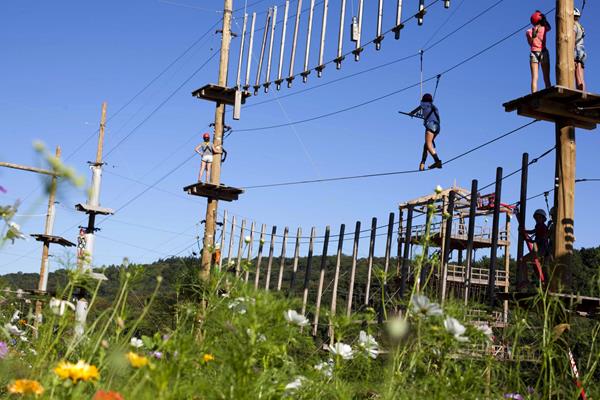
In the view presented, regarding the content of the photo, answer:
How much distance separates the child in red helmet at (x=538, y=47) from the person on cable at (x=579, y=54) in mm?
276

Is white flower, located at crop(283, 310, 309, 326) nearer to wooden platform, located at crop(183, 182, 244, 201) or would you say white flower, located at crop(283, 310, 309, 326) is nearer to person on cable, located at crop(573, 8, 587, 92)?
person on cable, located at crop(573, 8, 587, 92)

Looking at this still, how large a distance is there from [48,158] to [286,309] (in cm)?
128

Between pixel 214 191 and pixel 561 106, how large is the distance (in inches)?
312

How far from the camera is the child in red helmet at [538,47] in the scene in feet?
24.2

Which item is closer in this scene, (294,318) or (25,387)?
(25,387)

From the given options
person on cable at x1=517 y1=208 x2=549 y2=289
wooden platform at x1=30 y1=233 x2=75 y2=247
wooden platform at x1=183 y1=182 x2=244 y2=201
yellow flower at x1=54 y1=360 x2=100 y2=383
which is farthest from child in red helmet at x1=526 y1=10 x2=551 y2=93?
wooden platform at x1=30 y1=233 x2=75 y2=247

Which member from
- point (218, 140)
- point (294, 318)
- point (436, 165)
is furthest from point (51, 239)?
point (294, 318)

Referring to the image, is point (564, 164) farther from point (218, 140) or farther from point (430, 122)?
point (218, 140)

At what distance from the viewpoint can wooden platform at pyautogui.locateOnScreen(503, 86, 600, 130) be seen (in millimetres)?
6488

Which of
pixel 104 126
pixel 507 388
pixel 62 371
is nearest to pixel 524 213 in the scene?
pixel 507 388

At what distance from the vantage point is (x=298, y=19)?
12.0m

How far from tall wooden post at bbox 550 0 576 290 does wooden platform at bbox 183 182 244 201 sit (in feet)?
24.6

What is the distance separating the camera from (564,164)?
6715 millimetres

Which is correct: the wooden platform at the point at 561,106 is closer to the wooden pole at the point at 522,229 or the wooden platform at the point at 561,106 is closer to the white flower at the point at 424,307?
the wooden pole at the point at 522,229
